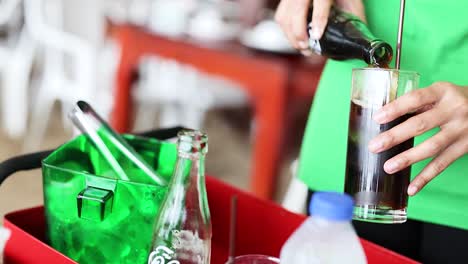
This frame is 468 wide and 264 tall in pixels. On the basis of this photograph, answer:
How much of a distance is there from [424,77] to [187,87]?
240cm

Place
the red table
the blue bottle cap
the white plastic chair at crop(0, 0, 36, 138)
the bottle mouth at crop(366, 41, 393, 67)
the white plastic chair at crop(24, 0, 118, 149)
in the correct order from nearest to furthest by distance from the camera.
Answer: the blue bottle cap < the bottle mouth at crop(366, 41, 393, 67) < the red table < the white plastic chair at crop(24, 0, 118, 149) < the white plastic chair at crop(0, 0, 36, 138)

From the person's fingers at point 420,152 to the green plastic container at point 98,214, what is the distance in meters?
0.27

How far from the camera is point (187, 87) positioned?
331 centimetres

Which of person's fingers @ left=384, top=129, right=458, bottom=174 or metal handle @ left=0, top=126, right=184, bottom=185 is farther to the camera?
metal handle @ left=0, top=126, right=184, bottom=185

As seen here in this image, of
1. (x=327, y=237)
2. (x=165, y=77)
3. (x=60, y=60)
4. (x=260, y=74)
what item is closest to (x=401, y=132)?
(x=327, y=237)

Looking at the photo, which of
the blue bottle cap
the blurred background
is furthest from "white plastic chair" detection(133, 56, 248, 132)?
the blue bottle cap

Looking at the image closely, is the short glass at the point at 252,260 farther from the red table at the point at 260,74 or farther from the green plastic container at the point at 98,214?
the red table at the point at 260,74

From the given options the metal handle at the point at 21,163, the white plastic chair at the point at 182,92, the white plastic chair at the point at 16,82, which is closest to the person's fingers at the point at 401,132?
the metal handle at the point at 21,163

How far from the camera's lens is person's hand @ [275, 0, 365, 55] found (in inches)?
35.0

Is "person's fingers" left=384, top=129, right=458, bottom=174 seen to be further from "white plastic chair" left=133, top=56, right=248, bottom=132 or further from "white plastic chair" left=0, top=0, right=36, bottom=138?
"white plastic chair" left=0, top=0, right=36, bottom=138

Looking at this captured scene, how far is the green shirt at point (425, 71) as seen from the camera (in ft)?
3.14

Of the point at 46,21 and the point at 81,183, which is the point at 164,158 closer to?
the point at 81,183

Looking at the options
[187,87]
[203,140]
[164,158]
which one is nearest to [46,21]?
[187,87]

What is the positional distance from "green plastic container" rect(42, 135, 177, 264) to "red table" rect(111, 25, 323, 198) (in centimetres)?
134
